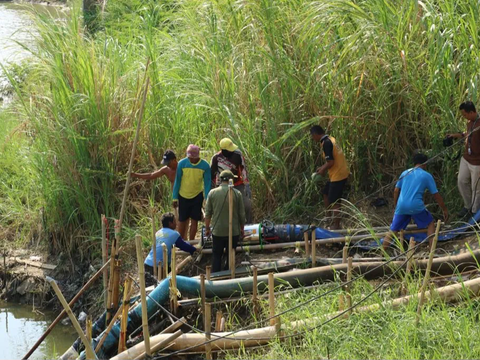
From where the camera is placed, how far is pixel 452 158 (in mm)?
8508

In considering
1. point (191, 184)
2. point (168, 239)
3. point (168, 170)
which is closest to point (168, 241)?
point (168, 239)

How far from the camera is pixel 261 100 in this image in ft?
30.0

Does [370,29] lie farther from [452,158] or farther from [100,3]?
[100,3]

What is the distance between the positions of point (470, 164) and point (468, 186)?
0.83 feet

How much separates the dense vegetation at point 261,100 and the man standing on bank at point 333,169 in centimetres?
32

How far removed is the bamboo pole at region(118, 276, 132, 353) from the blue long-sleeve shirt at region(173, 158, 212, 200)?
2.14m

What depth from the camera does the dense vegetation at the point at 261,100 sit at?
337 inches

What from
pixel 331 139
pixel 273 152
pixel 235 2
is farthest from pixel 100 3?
pixel 331 139

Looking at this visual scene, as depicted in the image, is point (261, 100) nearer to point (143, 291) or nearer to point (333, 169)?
point (333, 169)

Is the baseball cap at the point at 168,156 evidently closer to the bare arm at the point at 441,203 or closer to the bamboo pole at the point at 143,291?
the bare arm at the point at 441,203

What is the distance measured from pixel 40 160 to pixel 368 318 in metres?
4.98

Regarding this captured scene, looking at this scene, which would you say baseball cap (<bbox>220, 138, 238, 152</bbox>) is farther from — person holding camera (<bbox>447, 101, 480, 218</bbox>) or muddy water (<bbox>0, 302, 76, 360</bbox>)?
muddy water (<bbox>0, 302, 76, 360</bbox>)

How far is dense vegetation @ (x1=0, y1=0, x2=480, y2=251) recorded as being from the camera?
8555 millimetres

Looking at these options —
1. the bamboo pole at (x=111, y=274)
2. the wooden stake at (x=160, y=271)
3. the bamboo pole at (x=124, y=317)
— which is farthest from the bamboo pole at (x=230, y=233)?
the bamboo pole at (x=124, y=317)
